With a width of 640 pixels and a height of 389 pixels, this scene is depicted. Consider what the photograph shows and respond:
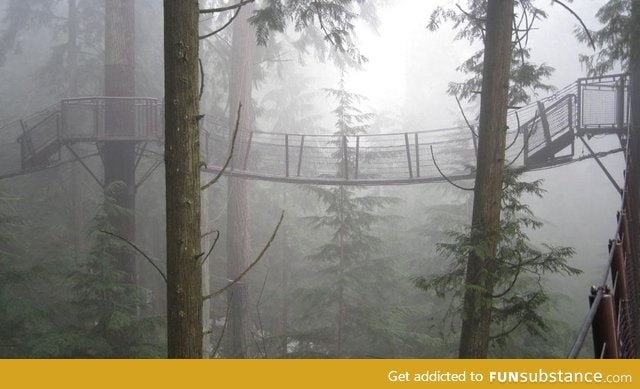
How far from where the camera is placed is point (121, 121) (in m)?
9.01

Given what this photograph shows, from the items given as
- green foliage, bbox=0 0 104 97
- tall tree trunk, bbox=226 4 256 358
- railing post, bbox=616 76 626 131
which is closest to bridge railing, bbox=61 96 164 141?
tall tree trunk, bbox=226 4 256 358

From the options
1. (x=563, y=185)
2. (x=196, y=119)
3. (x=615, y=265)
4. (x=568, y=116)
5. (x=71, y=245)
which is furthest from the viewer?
(x=563, y=185)

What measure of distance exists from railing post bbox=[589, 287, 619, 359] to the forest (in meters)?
0.03

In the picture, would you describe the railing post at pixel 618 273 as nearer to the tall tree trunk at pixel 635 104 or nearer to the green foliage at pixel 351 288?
the tall tree trunk at pixel 635 104

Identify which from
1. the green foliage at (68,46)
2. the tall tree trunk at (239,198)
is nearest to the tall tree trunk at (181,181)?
the tall tree trunk at (239,198)

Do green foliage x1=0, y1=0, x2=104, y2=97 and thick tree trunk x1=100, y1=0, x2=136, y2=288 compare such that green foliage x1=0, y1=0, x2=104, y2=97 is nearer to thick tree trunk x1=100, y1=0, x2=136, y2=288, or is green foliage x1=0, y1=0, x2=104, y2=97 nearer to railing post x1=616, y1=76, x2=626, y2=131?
thick tree trunk x1=100, y1=0, x2=136, y2=288

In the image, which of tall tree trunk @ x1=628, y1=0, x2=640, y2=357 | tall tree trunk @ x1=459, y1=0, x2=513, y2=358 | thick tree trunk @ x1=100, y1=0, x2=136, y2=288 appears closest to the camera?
tall tree trunk @ x1=459, y1=0, x2=513, y2=358

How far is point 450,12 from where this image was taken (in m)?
6.53

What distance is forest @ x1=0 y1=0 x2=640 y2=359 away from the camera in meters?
4.37

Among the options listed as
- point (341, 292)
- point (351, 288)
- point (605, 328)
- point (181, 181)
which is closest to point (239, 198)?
point (341, 292)

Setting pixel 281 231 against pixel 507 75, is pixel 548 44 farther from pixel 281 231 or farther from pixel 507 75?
pixel 507 75
